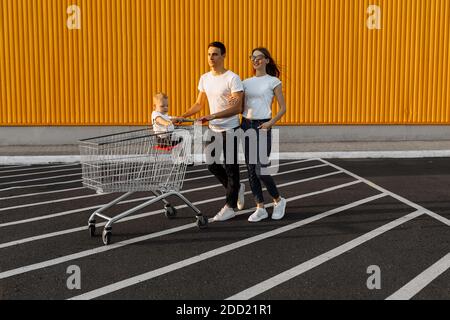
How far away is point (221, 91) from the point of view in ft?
19.2

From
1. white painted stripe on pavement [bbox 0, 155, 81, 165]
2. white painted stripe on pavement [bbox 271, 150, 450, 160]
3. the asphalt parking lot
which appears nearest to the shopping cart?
the asphalt parking lot

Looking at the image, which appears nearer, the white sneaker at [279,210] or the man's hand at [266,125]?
the man's hand at [266,125]

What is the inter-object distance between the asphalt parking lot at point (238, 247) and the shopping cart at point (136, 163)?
533mm

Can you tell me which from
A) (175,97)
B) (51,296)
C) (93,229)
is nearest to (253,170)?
(93,229)

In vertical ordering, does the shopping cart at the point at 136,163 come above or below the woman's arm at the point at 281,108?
below

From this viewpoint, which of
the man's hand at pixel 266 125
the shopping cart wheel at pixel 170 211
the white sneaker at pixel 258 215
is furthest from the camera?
the shopping cart wheel at pixel 170 211

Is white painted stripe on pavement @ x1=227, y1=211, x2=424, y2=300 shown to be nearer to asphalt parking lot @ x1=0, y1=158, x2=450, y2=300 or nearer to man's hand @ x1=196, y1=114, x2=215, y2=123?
asphalt parking lot @ x1=0, y1=158, x2=450, y2=300

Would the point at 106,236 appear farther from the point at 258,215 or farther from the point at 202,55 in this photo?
the point at 202,55

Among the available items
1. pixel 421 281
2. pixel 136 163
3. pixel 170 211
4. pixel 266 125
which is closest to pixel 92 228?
pixel 136 163

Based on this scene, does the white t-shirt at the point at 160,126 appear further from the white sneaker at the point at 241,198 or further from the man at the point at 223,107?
the white sneaker at the point at 241,198

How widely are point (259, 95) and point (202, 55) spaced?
7098 mm

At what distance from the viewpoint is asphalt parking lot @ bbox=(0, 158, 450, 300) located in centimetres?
413

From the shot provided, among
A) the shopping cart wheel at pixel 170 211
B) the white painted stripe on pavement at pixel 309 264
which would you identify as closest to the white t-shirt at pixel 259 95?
the shopping cart wheel at pixel 170 211

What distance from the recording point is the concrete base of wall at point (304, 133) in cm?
1270
